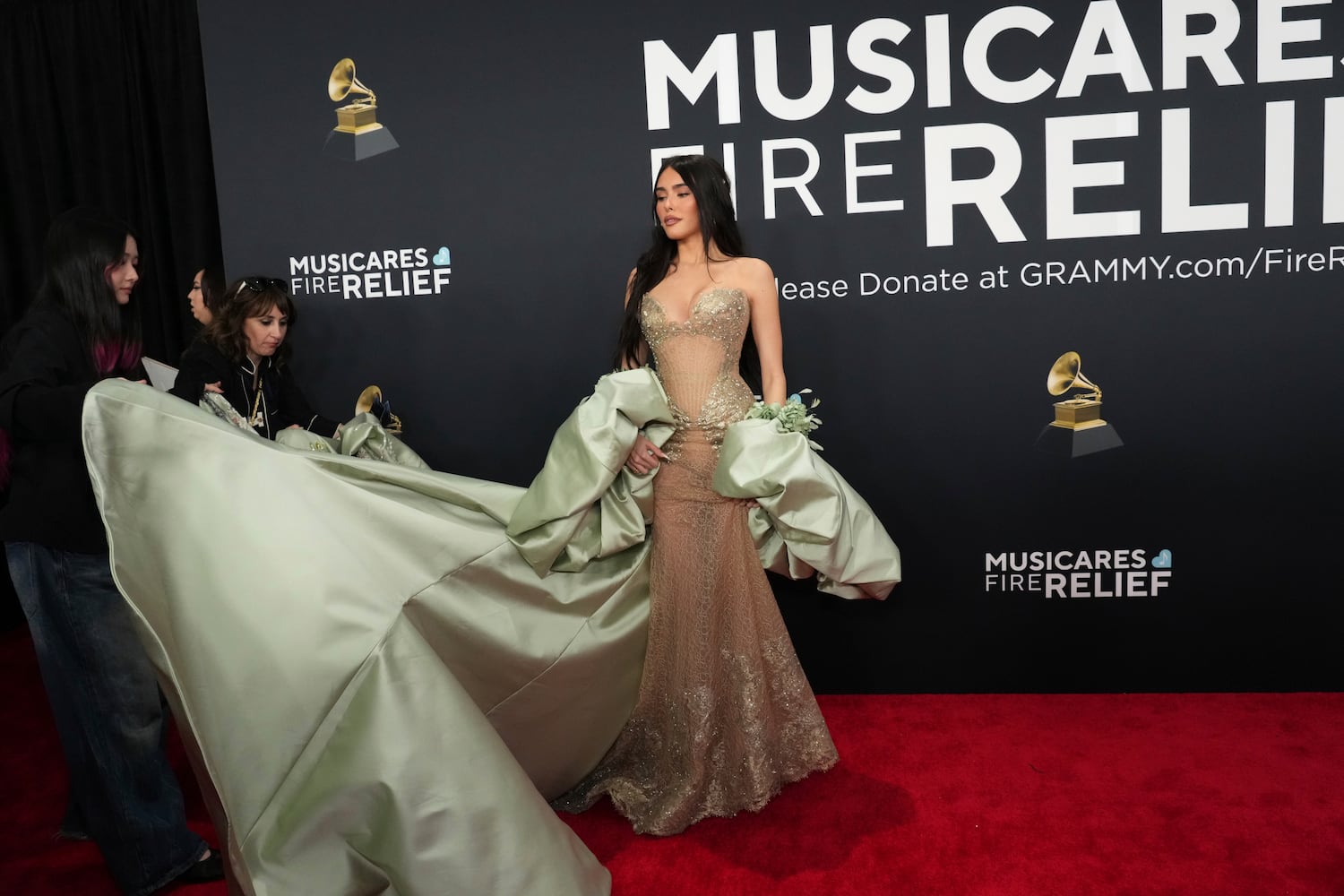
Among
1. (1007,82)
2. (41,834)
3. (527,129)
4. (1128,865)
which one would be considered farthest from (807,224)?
(41,834)

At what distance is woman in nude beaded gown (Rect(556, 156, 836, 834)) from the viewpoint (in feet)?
9.75

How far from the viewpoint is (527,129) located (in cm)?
373

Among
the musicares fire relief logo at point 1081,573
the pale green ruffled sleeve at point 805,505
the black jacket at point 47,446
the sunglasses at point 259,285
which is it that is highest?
the sunglasses at point 259,285

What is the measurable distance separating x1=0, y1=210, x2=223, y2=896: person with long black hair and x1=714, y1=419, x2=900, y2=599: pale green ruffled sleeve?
1582 mm

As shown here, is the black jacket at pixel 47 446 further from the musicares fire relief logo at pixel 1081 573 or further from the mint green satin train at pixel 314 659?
the musicares fire relief logo at pixel 1081 573

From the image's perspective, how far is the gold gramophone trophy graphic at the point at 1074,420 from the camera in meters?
3.64

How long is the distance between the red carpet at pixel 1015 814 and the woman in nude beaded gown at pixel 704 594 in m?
0.11

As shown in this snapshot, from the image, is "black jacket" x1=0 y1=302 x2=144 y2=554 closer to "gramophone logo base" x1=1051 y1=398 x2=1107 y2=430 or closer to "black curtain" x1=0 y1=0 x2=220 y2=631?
"black curtain" x1=0 y1=0 x2=220 y2=631

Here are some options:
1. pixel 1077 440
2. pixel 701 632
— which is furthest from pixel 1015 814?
pixel 1077 440

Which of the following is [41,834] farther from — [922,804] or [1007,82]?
[1007,82]

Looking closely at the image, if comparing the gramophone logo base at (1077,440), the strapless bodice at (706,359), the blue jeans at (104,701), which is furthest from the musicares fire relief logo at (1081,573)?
the blue jeans at (104,701)

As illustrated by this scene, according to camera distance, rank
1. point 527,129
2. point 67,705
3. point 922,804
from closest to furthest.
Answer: point 67,705
point 922,804
point 527,129

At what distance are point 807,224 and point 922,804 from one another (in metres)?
1.92

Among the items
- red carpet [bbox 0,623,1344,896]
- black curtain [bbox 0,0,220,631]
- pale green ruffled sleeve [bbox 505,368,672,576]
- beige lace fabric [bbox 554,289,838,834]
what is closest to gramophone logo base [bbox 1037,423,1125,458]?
red carpet [bbox 0,623,1344,896]
